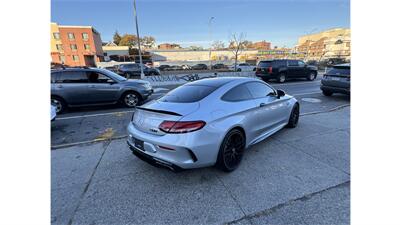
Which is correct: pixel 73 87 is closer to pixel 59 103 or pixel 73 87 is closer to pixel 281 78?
pixel 59 103

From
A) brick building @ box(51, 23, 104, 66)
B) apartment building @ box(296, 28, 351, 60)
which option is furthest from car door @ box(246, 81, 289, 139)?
brick building @ box(51, 23, 104, 66)

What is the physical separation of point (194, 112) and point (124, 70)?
74.5 feet

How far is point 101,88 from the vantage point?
747 cm

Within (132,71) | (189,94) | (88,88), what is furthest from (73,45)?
(189,94)

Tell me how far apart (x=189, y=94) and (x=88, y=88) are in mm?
5376

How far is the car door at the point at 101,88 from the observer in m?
7.41

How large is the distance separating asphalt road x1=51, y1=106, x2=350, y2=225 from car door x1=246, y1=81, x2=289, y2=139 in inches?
16.6

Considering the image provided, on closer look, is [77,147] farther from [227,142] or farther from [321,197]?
[321,197]

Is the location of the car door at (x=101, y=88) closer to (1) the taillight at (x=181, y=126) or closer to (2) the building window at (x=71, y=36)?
(1) the taillight at (x=181, y=126)

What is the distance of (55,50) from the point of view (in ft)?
162

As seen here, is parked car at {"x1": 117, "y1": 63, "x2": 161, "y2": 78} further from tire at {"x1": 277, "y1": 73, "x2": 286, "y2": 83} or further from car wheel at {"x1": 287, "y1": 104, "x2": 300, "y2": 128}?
car wheel at {"x1": 287, "y1": 104, "x2": 300, "y2": 128}

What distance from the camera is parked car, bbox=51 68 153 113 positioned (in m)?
7.21

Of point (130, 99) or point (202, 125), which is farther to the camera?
point (130, 99)
